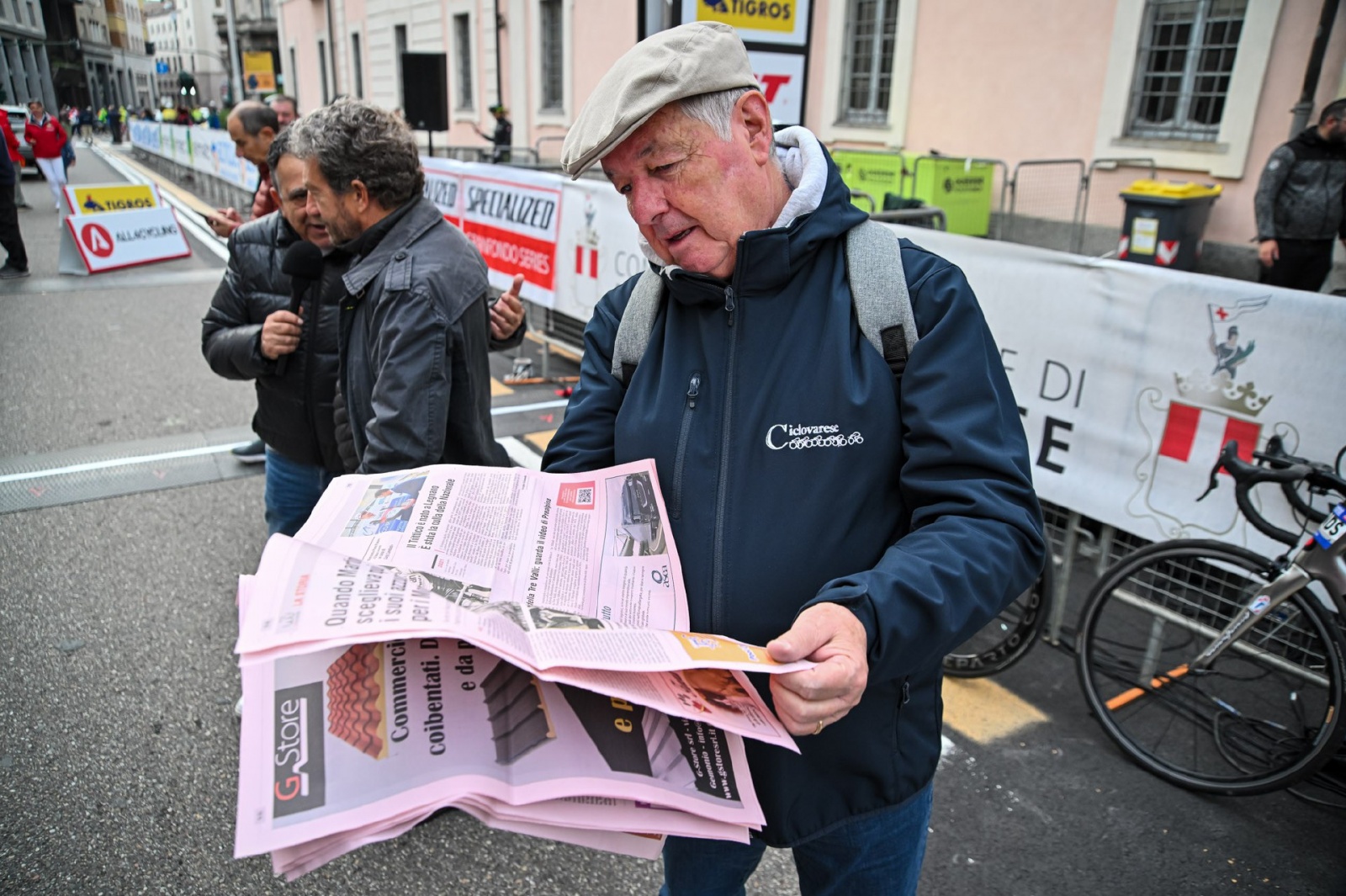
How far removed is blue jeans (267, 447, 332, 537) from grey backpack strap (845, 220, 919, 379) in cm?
224

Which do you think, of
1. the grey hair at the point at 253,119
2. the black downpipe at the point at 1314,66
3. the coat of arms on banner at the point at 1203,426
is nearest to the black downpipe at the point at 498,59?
the grey hair at the point at 253,119

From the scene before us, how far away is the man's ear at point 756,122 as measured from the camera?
138cm

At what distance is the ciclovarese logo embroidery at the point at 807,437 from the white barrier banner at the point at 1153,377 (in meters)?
2.17

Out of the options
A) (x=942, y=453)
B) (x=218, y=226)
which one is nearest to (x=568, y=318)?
(x=218, y=226)

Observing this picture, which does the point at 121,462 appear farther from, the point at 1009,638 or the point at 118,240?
the point at 118,240

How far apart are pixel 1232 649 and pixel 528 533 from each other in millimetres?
2737

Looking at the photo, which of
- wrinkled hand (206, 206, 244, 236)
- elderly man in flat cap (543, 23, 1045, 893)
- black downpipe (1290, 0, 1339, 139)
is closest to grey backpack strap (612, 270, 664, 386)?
elderly man in flat cap (543, 23, 1045, 893)

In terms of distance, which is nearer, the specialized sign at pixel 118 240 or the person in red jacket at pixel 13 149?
the specialized sign at pixel 118 240

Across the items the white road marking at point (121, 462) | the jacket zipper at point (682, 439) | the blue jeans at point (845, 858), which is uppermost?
the jacket zipper at point (682, 439)

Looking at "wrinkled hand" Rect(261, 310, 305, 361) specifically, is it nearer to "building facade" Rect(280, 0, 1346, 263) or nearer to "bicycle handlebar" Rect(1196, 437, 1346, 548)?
"bicycle handlebar" Rect(1196, 437, 1346, 548)

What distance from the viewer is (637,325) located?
1.58 meters

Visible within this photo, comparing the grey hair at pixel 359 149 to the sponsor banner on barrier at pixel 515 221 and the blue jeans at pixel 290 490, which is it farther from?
the sponsor banner on barrier at pixel 515 221

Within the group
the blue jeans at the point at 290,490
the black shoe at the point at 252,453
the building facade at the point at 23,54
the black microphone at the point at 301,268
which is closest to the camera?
the black microphone at the point at 301,268

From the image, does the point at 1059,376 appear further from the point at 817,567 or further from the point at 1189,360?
the point at 817,567
